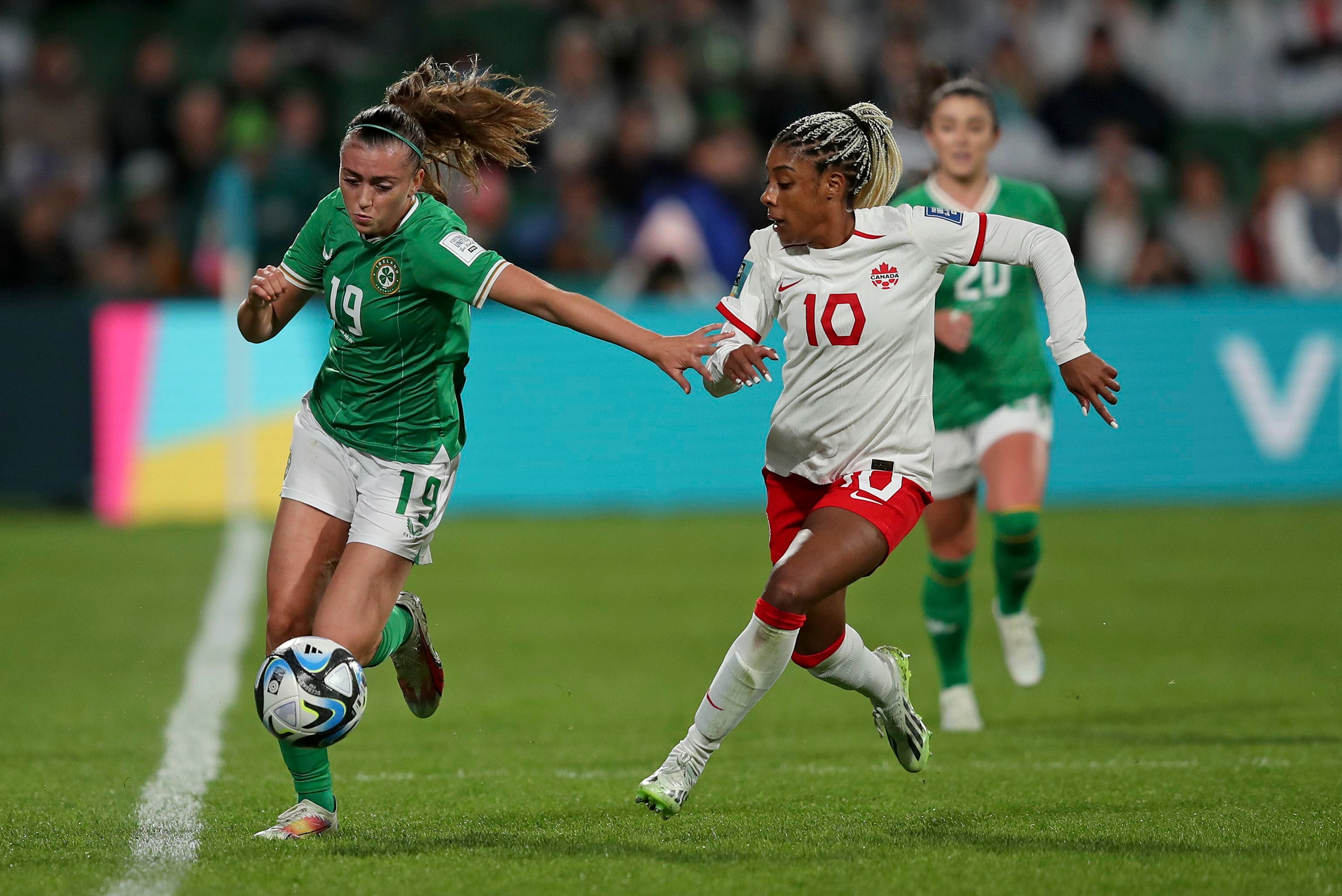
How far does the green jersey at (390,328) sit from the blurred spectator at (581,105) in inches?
427

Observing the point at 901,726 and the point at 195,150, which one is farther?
the point at 195,150

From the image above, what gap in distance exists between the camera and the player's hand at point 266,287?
5.39 m

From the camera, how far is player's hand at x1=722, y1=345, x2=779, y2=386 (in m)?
5.08

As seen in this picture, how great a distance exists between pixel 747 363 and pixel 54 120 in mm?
13142

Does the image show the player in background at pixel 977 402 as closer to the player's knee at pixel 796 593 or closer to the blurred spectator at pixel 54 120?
the player's knee at pixel 796 593

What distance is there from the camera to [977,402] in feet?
24.2

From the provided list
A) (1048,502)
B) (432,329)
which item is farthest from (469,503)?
(432,329)

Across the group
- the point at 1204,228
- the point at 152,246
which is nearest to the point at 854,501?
the point at 152,246

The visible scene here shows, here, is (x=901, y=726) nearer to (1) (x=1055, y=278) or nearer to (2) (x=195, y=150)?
(1) (x=1055, y=278)

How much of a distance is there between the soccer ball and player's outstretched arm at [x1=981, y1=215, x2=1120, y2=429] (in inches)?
90.3

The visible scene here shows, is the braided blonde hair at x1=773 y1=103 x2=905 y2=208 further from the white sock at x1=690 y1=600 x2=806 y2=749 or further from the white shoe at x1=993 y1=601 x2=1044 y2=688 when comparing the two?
the white shoe at x1=993 y1=601 x2=1044 y2=688

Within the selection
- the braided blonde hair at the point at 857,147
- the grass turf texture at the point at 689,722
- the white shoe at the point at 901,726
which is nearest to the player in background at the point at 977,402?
the grass turf texture at the point at 689,722

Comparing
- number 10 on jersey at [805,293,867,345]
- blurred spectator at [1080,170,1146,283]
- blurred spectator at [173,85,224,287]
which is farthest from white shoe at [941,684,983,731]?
blurred spectator at [173,85,224,287]

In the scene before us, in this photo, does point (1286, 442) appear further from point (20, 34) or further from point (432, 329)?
point (20, 34)
